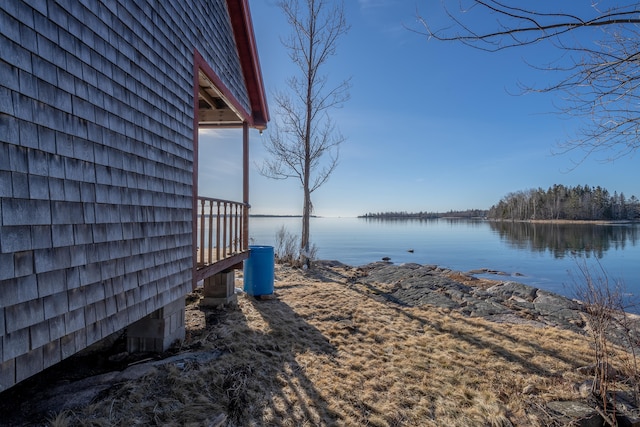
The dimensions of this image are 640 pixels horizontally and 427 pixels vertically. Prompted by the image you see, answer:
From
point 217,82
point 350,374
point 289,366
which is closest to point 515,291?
point 350,374

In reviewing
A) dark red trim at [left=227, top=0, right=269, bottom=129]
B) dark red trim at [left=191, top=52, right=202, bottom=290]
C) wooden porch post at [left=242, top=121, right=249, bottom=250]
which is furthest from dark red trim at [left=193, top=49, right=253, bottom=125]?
dark red trim at [left=227, top=0, right=269, bottom=129]

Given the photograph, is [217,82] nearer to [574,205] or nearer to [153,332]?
[153,332]

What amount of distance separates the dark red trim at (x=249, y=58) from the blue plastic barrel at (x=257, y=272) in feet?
8.59

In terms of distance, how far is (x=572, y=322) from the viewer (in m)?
6.80

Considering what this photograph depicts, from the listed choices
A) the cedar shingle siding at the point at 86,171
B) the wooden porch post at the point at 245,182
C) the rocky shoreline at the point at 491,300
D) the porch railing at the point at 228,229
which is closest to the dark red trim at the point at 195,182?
the cedar shingle siding at the point at 86,171

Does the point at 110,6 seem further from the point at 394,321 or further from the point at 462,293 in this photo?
the point at 462,293

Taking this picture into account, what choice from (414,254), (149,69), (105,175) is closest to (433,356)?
(105,175)

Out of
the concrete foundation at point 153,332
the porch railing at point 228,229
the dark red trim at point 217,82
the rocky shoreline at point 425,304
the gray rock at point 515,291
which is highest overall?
the dark red trim at point 217,82

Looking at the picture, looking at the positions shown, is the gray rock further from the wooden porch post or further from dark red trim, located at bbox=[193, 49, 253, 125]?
dark red trim, located at bbox=[193, 49, 253, 125]

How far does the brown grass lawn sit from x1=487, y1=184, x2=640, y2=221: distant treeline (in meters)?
71.8

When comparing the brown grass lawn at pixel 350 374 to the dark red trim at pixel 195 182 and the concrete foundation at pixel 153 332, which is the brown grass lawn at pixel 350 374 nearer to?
the concrete foundation at pixel 153 332

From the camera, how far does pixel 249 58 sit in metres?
6.07

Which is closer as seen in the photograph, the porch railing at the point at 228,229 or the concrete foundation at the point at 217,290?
the porch railing at the point at 228,229

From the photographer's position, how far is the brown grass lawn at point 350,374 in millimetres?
Answer: 2859
